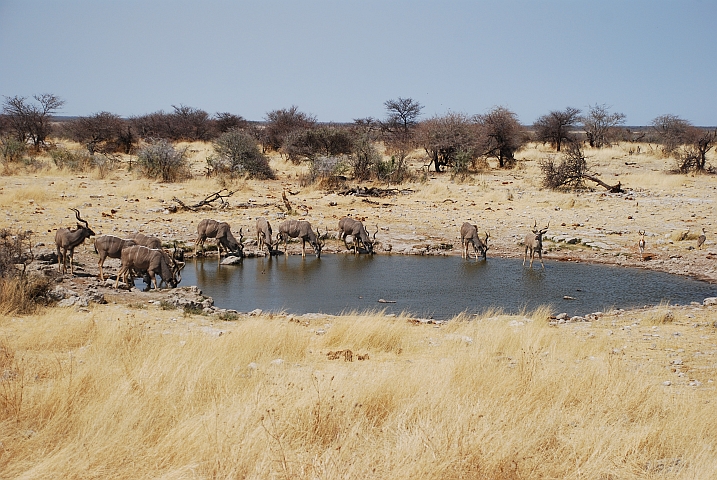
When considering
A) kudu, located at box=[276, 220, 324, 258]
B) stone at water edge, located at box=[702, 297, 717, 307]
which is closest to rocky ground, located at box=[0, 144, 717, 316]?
kudu, located at box=[276, 220, 324, 258]

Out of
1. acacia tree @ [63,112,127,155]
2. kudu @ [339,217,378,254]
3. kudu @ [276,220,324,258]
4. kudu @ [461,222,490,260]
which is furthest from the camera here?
acacia tree @ [63,112,127,155]

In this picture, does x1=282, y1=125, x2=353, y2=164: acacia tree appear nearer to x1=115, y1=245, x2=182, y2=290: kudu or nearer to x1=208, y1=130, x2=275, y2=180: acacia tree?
x1=208, y1=130, x2=275, y2=180: acacia tree

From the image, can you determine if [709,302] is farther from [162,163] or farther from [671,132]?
[671,132]

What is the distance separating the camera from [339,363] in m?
8.28

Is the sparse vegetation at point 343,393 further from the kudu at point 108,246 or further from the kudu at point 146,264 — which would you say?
the kudu at point 146,264

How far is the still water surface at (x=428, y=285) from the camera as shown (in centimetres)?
1388

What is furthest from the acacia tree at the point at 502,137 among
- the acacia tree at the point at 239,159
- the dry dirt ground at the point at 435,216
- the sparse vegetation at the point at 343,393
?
the sparse vegetation at the point at 343,393

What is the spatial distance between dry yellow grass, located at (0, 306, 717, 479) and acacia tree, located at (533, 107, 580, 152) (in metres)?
48.5

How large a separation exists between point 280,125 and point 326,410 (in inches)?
1737

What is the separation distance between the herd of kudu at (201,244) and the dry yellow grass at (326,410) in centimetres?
524

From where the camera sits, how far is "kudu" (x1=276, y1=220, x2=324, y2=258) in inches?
799

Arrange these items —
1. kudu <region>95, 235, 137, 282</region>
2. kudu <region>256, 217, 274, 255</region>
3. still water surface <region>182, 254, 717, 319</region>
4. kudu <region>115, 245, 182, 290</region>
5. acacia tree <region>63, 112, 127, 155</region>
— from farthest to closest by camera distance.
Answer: acacia tree <region>63, 112, 127, 155</region> → kudu <region>256, 217, 274, 255</region> → kudu <region>95, 235, 137, 282</region> → kudu <region>115, 245, 182, 290</region> → still water surface <region>182, 254, 717, 319</region>

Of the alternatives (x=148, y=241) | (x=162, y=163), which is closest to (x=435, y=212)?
(x=148, y=241)

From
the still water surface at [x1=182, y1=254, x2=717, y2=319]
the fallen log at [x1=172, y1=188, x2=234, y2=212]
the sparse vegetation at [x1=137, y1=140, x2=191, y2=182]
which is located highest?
the sparse vegetation at [x1=137, y1=140, x2=191, y2=182]
